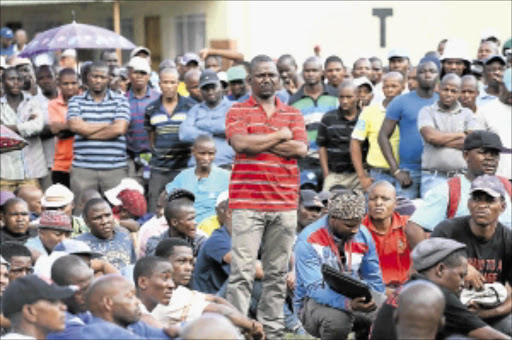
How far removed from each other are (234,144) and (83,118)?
3349mm

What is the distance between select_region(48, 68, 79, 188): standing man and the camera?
38.8 ft

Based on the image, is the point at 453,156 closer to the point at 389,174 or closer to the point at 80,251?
the point at 389,174

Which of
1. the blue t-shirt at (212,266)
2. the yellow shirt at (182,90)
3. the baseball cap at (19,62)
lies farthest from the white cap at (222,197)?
the baseball cap at (19,62)

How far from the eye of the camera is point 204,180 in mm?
10320

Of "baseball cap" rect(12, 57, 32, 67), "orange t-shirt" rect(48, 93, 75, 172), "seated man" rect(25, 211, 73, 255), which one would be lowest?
"seated man" rect(25, 211, 73, 255)

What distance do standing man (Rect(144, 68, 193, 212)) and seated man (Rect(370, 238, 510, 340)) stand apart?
5.34 m

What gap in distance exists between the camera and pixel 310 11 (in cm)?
2217

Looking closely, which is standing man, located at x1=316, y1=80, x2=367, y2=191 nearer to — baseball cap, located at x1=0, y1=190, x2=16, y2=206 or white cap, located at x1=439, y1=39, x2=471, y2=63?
white cap, located at x1=439, y1=39, x2=471, y2=63

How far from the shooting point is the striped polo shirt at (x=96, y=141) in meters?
11.2

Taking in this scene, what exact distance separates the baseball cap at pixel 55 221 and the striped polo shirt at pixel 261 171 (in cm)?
141

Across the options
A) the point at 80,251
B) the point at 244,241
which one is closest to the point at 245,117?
the point at 244,241

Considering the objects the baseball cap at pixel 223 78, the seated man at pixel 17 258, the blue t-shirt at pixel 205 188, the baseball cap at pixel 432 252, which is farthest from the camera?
the baseball cap at pixel 223 78

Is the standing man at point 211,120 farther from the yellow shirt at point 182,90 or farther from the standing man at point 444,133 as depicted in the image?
the yellow shirt at point 182,90

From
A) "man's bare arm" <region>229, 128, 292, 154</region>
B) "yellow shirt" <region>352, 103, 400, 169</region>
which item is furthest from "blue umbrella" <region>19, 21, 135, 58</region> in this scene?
"man's bare arm" <region>229, 128, 292, 154</region>
